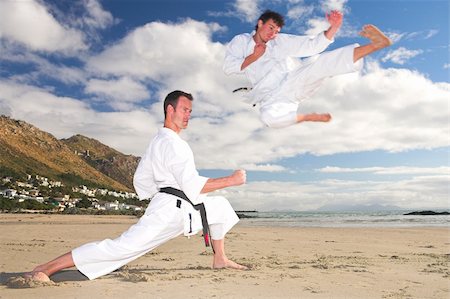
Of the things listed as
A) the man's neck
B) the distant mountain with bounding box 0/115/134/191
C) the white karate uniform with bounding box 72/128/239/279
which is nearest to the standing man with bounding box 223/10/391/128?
the man's neck

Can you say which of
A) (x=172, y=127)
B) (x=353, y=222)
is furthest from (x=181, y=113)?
(x=353, y=222)

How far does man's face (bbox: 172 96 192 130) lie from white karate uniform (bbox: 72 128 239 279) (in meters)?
0.13

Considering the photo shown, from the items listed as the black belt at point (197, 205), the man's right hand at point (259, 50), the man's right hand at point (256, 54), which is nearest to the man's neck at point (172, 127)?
the black belt at point (197, 205)

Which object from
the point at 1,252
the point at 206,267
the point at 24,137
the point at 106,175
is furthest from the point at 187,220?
the point at 106,175

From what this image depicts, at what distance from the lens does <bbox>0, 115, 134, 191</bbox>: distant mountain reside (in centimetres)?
11409

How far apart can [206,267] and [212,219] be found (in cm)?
87

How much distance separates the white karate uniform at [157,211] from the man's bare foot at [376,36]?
2153 millimetres

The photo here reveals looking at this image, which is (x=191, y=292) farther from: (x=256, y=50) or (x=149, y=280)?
(x=256, y=50)

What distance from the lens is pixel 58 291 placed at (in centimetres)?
396

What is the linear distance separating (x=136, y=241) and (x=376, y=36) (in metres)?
3.16

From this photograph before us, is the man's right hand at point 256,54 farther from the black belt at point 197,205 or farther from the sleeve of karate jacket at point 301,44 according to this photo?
the black belt at point 197,205

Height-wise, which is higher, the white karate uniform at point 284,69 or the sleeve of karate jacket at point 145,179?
the white karate uniform at point 284,69

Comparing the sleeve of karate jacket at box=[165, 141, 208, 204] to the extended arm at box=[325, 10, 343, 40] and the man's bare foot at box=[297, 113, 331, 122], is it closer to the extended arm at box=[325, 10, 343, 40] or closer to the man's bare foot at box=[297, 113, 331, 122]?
the man's bare foot at box=[297, 113, 331, 122]

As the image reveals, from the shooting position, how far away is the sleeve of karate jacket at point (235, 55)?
16.3ft
